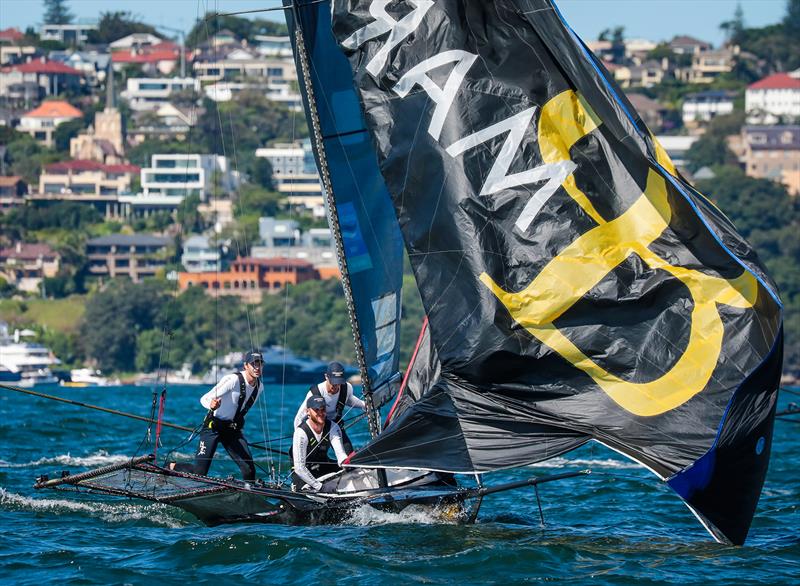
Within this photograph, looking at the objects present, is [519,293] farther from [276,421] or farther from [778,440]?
[276,421]

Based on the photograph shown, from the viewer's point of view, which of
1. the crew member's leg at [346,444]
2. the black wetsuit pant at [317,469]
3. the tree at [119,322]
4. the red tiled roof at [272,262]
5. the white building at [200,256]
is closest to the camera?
the black wetsuit pant at [317,469]

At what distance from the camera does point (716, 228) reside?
37.8ft

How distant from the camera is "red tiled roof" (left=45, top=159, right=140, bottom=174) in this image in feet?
391

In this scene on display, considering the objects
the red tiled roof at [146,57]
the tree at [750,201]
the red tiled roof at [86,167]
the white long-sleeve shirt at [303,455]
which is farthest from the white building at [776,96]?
the white long-sleeve shirt at [303,455]

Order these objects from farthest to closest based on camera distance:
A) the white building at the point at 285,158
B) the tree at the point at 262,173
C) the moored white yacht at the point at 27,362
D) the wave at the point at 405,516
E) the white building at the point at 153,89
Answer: the white building at the point at 153,89, the white building at the point at 285,158, the tree at the point at 262,173, the moored white yacht at the point at 27,362, the wave at the point at 405,516

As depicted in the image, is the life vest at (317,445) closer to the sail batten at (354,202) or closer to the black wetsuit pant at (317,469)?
the black wetsuit pant at (317,469)

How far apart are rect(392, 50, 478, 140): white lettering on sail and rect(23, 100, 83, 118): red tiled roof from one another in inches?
5204

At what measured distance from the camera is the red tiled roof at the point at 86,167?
391 feet

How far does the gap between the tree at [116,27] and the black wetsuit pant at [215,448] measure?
175 m

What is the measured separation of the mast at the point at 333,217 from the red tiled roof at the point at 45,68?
145609mm

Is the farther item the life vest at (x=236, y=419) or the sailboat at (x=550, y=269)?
the life vest at (x=236, y=419)

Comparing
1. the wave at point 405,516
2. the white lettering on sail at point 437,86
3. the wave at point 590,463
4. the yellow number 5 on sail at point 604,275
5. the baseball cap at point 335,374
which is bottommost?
the wave at point 590,463

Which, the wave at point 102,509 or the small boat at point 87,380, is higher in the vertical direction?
the wave at point 102,509

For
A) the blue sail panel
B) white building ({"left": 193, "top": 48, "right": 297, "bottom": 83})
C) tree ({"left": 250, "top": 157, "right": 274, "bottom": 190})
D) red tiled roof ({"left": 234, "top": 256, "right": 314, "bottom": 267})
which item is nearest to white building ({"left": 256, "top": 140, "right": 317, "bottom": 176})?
tree ({"left": 250, "top": 157, "right": 274, "bottom": 190})
